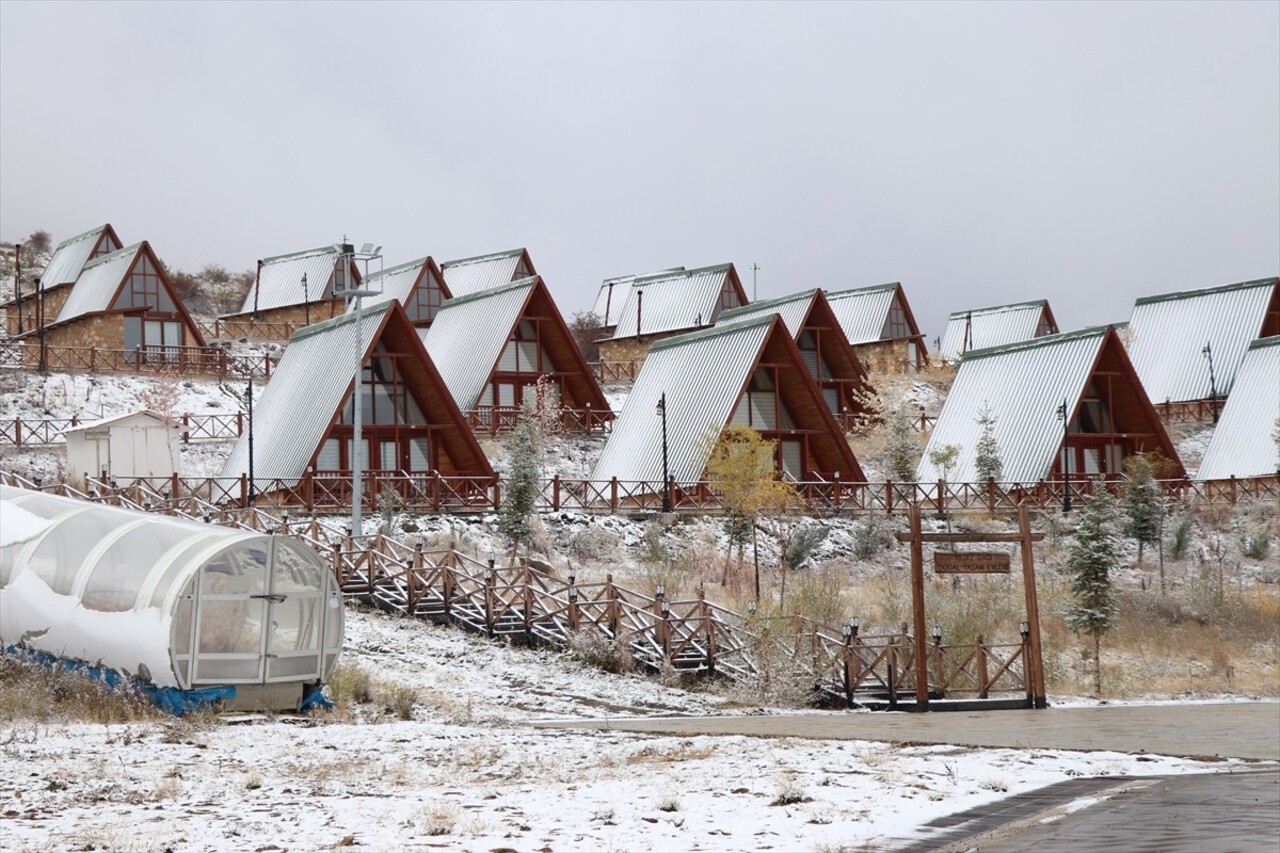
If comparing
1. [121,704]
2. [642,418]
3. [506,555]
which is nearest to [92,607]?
[121,704]

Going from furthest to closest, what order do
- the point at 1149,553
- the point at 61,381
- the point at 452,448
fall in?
the point at 61,381 < the point at 452,448 < the point at 1149,553

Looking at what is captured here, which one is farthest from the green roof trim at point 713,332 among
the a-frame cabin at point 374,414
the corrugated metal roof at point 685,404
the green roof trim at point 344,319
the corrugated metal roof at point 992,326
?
the corrugated metal roof at point 992,326

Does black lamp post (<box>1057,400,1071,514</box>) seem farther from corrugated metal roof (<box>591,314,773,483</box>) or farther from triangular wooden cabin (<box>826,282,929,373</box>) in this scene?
triangular wooden cabin (<box>826,282,929,373</box>)

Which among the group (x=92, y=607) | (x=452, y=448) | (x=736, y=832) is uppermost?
(x=452, y=448)

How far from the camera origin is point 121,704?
1731 centimetres

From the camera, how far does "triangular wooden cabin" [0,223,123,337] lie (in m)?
71.5

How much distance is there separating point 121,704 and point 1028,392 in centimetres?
3609

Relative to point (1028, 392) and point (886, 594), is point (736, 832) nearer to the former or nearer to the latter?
point (886, 594)

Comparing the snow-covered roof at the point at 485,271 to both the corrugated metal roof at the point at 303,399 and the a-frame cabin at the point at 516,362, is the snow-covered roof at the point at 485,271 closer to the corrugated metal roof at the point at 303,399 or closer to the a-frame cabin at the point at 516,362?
A: the a-frame cabin at the point at 516,362

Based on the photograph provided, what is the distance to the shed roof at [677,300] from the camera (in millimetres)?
72938

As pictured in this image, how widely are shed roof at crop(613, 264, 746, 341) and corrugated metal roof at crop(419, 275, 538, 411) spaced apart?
49.9 ft

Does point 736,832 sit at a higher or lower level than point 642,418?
lower

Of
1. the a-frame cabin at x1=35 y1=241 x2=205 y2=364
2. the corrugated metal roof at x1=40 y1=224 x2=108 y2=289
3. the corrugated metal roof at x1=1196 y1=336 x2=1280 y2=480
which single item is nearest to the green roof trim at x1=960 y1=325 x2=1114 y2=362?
the corrugated metal roof at x1=1196 y1=336 x2=1280 y2=480

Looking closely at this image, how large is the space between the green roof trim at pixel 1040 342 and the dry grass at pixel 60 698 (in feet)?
117
